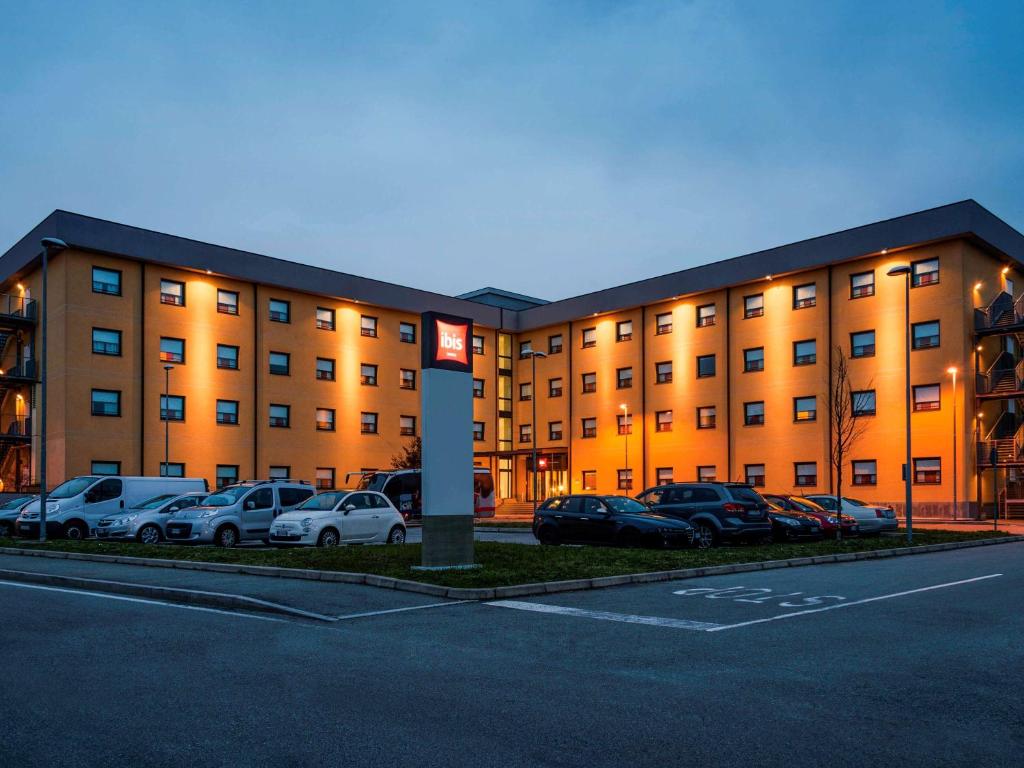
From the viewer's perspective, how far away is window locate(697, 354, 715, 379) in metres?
49.5

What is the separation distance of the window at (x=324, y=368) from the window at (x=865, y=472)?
2742 cm

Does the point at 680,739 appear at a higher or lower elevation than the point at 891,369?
lower

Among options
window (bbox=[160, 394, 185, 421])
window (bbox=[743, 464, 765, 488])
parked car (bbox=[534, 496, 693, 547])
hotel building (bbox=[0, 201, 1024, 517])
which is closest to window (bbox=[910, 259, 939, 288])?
hotel building (bbox=[0, 201, 1024, 517])

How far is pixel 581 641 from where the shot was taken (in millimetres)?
9305

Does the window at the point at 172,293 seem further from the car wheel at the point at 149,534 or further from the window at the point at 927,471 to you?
the window at the point at 927,471

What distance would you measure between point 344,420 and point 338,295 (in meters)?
6.90

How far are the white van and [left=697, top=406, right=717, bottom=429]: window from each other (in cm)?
2963

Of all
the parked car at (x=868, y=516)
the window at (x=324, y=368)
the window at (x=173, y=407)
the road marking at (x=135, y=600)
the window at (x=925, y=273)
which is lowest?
the parked car at (x=868, y=516)

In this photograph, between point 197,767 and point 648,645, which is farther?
point 648,645

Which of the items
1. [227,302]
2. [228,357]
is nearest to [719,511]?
[228,357]

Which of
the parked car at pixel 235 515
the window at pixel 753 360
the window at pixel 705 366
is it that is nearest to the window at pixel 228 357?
the parked car at pixel 235 515

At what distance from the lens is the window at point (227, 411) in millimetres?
44656

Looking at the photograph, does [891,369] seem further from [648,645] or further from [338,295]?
[648,645]

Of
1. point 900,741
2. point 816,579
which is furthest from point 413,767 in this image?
point 816,579
